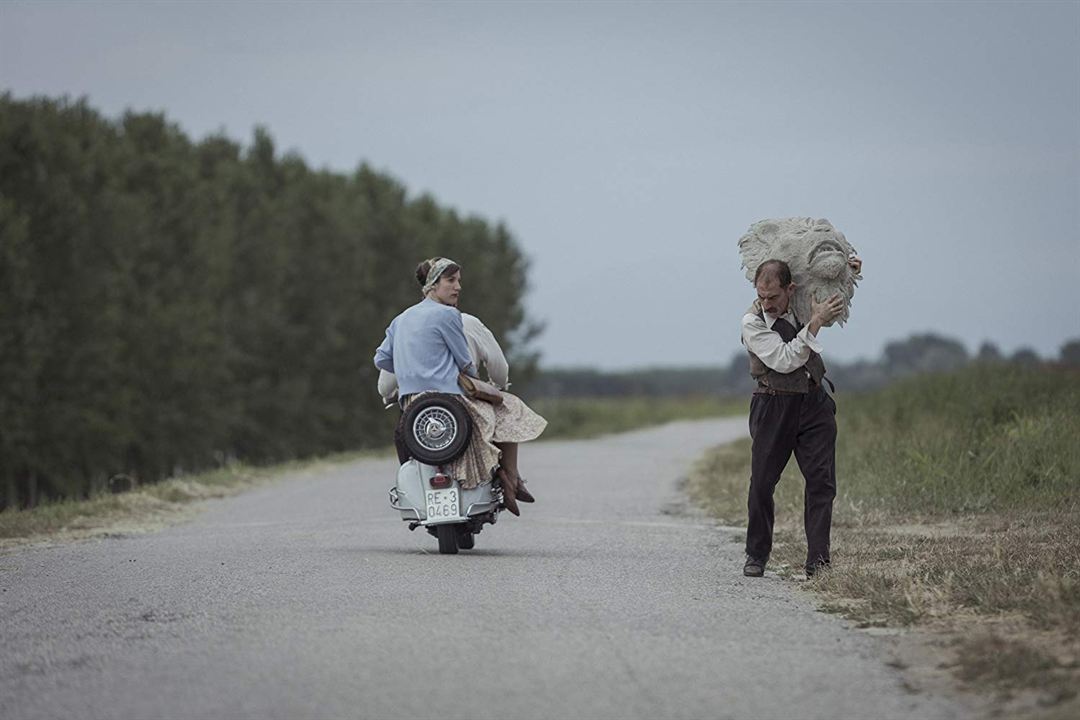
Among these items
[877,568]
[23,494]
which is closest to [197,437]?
[23,494]

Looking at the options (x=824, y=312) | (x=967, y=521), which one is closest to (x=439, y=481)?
(x=824, y=312)

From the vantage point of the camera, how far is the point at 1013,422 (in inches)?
738

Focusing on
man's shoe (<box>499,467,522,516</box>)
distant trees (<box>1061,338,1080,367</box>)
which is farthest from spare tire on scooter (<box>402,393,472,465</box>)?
distant trees (<box>1061,338,1080,367</box>)

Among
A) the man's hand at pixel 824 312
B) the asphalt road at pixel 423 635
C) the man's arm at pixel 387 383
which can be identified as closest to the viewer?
the asphalt road at pixel 423 635

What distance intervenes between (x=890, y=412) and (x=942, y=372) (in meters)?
4.02

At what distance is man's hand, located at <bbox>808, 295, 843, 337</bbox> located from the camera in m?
10.0

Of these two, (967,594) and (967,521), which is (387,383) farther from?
(967,594)

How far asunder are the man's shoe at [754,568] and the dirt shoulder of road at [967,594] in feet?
0.64

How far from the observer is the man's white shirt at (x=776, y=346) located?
10039 millimetres

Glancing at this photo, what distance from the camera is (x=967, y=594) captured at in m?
8.54

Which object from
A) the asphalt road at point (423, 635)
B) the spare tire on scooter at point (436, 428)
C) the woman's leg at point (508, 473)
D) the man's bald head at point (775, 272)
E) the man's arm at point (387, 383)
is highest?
the man's bald head at point (775, 272)

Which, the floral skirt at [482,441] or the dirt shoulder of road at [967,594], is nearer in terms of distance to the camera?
the dirt shoulder of road at [967,594]

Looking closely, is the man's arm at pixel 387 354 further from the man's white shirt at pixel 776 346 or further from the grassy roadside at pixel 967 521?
the grassy roadside at pixel 967 521

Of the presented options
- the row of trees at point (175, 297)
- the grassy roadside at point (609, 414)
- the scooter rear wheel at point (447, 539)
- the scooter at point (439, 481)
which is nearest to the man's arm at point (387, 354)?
the scooter at point (439, 481)
